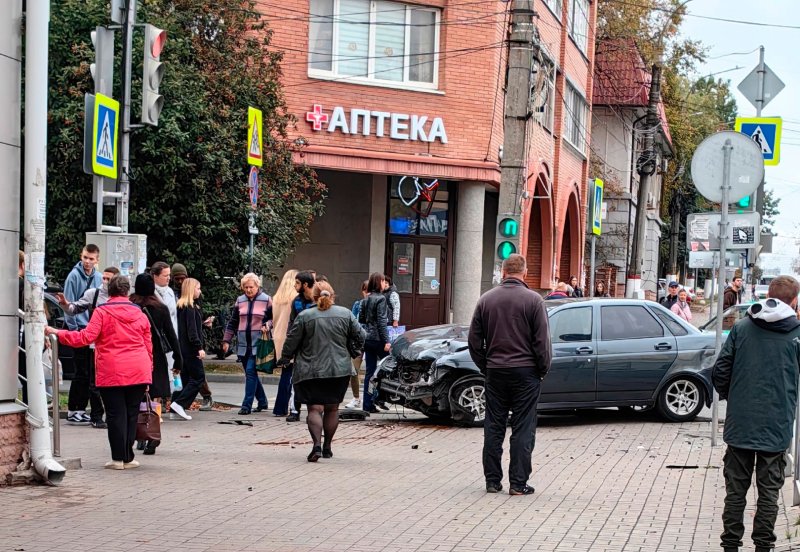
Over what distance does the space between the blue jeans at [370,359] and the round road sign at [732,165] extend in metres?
4.70

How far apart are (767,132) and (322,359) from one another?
36.3ft

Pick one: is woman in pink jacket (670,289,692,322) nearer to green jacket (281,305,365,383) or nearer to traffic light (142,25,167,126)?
traffic light (142,25,167,126)

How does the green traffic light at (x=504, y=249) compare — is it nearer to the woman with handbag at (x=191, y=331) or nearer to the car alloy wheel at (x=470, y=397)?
the car alloy wheel at (x=470, y=397)

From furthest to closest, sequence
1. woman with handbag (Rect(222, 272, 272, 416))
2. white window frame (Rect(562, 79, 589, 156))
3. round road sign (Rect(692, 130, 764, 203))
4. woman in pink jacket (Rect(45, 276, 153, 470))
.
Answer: white window frame (Rect(562, 79, 589, 156)), woman with handbag (Rect(222, 272, 272, 416)), round road sign (Rect(692, 130, 764, 203)), woman in pink jacket (Rect(45, 276, 153, 470))

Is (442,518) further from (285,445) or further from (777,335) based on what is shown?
(285,445)

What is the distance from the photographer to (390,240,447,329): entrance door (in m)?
29.3

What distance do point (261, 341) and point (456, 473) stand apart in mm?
4883

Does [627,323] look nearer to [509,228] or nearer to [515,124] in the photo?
[509,228]

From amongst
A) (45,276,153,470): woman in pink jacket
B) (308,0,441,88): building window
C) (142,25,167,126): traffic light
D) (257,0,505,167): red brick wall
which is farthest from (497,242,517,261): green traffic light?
(308,0,441,88): building window

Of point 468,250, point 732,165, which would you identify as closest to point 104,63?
point 732,165

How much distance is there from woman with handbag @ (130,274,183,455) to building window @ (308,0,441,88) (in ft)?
47.2

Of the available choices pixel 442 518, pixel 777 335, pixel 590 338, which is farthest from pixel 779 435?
pixel 590 338

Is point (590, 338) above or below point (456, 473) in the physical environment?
above

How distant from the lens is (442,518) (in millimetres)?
8367
